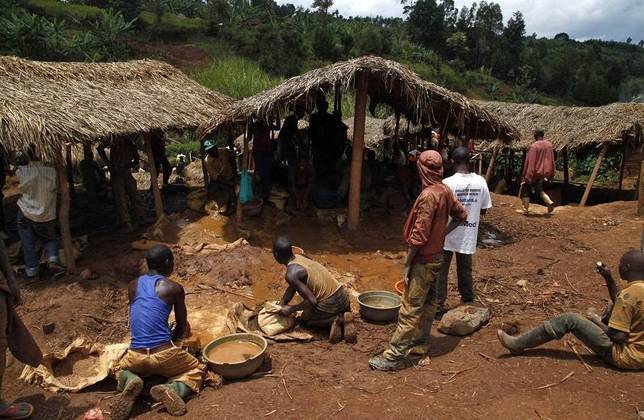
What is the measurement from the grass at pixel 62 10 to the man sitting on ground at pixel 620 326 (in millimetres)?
38661

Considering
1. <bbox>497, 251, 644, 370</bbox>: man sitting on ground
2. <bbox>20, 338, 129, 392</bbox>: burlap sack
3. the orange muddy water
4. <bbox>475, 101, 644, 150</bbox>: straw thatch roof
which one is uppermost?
<bbox>475, 101, 644, 150</bbox>: straw thatch roof

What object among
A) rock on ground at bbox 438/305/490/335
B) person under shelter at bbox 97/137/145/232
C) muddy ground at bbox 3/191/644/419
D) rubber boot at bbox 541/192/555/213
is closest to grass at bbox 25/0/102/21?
person under shelter at bbox 97/137/145/232

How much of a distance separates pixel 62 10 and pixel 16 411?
3972cm

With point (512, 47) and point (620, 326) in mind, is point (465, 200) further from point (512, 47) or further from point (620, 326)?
point (512, 47)

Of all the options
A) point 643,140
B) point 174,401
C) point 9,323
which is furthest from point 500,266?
point 643,140

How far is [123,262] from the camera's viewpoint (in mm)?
6910

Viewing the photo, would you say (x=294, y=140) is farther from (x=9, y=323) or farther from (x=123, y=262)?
(x=9, y=323)

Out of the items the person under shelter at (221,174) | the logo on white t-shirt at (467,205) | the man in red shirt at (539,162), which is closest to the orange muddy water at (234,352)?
the logo on white t-shirt at (467,205)

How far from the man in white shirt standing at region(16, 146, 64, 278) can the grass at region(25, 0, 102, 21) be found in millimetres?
33430

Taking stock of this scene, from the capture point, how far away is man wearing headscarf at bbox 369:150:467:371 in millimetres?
3945

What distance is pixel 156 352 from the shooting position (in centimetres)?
370

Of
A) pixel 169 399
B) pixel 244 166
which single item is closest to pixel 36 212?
pixel 244 166

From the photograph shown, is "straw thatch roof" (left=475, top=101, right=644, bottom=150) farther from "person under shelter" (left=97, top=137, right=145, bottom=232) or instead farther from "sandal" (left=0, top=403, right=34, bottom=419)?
"sandal" (left=0, top=403, right=34, bottom=419)

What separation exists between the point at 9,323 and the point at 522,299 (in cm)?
530
